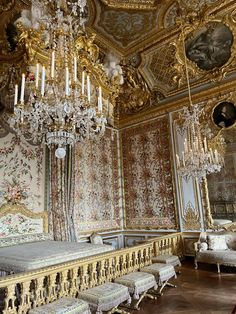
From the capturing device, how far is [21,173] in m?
6.06

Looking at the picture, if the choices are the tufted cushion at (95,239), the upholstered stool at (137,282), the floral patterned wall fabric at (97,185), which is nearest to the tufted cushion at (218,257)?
the upholstered stool at (137,282)

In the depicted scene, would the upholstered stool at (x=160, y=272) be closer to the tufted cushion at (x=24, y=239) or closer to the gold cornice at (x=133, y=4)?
the tufted cushion at (x=24, y=239)

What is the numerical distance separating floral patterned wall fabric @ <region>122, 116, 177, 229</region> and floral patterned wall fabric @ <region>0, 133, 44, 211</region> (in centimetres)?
304

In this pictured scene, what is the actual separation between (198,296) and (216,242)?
2.12m

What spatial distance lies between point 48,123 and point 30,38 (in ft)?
4.72

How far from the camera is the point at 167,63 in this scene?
712 centimetres

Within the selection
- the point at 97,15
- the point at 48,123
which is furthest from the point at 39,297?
the point at 97,15

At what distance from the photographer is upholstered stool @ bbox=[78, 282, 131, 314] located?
299 centimetres

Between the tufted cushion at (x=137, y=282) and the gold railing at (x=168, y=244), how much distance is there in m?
1.42

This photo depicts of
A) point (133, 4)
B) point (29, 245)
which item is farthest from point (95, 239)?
point (133, 4)

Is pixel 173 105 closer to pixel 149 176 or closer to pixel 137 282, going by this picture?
pixel 149 176

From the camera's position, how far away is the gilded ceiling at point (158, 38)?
5.57 m

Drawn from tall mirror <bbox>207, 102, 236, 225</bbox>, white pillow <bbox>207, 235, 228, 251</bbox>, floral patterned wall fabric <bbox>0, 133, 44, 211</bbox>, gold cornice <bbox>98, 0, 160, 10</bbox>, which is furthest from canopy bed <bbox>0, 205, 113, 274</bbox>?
gold cornice <bbox>98, 0, 160, 10</bbox>

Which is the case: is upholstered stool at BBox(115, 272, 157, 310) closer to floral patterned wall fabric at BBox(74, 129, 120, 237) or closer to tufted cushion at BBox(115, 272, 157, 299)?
tufted cushion at BBox(115, 272, 157, 299)
